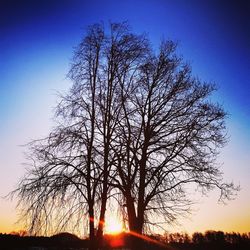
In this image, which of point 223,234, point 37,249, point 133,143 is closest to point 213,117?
point 133,143

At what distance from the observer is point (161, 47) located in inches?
630

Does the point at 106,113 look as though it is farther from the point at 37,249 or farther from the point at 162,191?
the point at 37,249

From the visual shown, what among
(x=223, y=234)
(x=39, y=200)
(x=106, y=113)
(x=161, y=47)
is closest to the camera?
(x=39, y=200)

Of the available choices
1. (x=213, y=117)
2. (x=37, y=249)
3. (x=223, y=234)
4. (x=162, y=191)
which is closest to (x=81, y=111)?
(x=162, y=191)

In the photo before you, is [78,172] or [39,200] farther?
[78,172]

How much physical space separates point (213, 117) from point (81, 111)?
5944 mm

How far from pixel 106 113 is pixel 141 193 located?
3731 mm

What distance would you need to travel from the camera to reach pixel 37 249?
25.2 meters

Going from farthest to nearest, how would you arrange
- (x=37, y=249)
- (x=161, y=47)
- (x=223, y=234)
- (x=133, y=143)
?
(x=223, y=234) → (x=37, y=249) → (x=161, y=47) → (x=133, y=143)

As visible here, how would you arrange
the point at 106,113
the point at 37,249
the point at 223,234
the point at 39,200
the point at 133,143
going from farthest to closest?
1. the point at 223,234
2. the point at 37,249
3. the point at 133,143
4. the point at 106,113
5. the point at 39,200

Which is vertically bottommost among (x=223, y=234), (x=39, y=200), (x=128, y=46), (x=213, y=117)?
(x=39, y=200)

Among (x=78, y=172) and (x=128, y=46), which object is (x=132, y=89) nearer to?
(x=128, y=46)

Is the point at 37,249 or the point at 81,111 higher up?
the point at 81,111

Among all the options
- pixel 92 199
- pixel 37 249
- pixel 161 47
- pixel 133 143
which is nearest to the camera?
pixel 92 199
